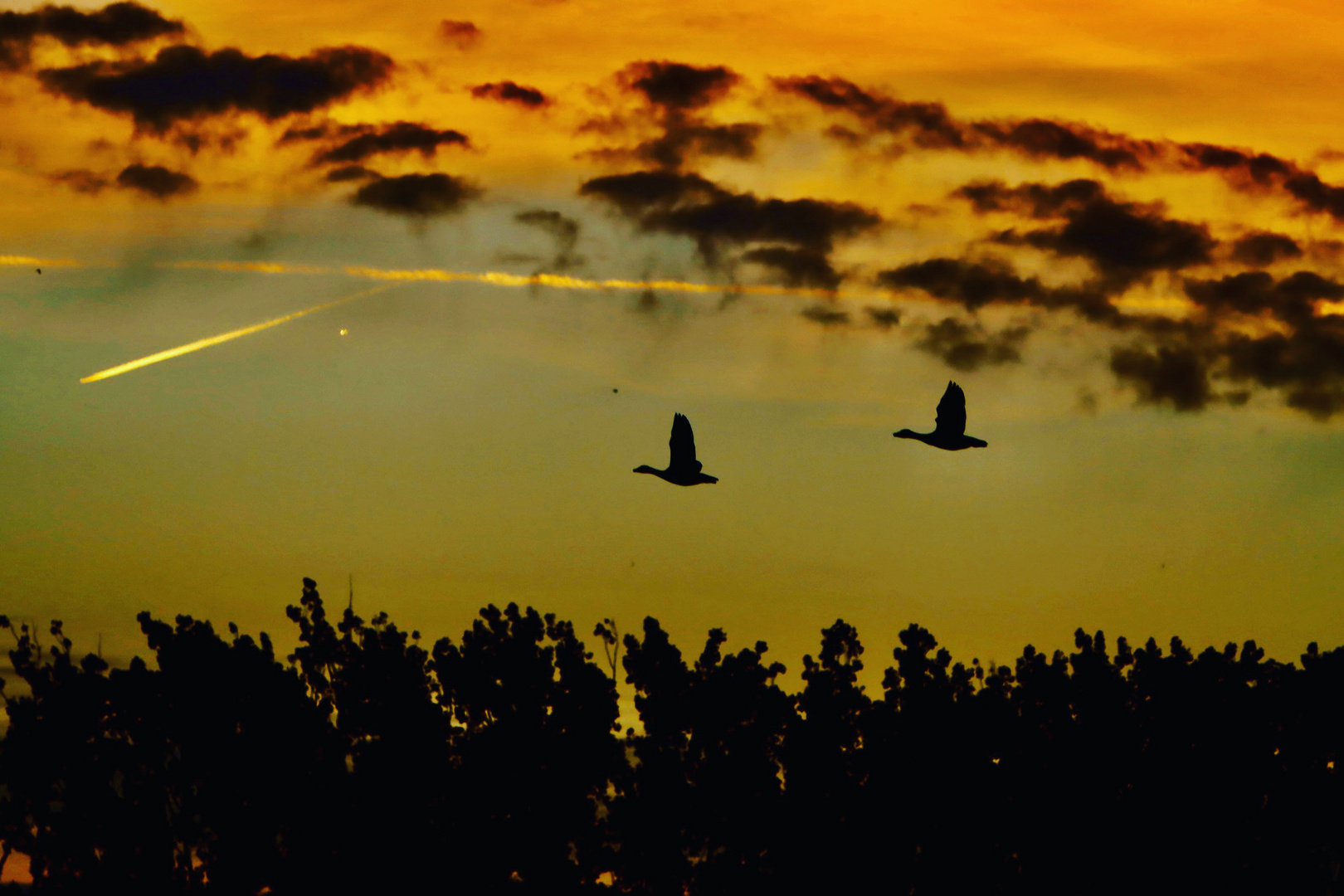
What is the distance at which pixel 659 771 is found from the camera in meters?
55.2

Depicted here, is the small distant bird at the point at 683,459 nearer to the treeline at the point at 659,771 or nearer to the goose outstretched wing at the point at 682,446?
the goose outstretched wing at the point at 682,446

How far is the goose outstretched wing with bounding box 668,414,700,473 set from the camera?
42.2m

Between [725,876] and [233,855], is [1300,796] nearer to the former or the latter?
[725,876]

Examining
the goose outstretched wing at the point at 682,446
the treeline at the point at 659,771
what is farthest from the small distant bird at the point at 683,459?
the treeline at the point at 659,771

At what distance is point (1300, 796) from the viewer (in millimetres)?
54594

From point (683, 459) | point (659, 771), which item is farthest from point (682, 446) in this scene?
point (659, 771)

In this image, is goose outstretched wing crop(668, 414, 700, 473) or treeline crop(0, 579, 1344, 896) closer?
goose outstretched wing crop(668, 414, 700, 473)

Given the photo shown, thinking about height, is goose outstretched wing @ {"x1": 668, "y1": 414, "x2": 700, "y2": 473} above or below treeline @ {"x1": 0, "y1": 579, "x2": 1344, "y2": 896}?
above

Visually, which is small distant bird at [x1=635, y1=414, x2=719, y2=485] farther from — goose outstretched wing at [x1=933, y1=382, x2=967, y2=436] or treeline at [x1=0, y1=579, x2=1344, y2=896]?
treeline at [x1=0, y1=579, x2=1344, y2=896]

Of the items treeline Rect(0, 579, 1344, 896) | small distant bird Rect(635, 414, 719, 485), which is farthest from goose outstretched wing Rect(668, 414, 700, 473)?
treeline Rect(0, 579, 1344, 896)

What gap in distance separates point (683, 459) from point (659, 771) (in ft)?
51.1

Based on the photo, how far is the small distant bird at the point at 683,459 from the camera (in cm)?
4209

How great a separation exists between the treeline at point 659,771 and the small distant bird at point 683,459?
48.6 feet

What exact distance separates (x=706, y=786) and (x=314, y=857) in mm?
11219
